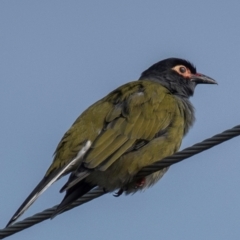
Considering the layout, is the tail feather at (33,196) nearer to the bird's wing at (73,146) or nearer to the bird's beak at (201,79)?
the bird's wing at (73,146)

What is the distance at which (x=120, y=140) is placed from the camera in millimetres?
8578

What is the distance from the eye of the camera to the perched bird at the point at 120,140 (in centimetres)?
809

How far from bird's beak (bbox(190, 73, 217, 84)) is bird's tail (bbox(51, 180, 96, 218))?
3.19 m

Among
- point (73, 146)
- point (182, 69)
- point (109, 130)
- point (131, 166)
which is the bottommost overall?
point (131, 166)

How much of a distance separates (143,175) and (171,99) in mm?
1290

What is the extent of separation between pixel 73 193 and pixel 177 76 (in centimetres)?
338

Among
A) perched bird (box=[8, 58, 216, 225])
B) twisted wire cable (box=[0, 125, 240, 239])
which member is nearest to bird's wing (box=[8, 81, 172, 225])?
perched bird (box=[8, 58, 216, 225])

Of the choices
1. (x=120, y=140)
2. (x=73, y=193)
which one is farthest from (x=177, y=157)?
(x=120, y=140)

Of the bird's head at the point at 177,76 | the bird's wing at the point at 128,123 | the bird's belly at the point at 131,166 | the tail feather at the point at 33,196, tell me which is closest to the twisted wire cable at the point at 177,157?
the tail feather at the point at 33,196

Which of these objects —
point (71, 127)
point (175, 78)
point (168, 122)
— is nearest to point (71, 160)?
point (71, 127)

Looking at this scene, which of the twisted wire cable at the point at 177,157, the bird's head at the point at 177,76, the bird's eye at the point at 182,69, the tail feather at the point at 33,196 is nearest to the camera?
the twisted wire cable at the point at 177,157

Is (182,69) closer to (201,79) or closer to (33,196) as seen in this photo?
(201,79)

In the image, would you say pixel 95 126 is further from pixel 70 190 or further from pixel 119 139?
pixel 70 190

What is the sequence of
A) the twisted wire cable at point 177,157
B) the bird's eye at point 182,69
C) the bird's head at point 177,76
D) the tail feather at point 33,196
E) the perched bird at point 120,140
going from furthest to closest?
the bird's eye at point 182,69, the bird's head at point 177,76, the perched bird at point 120,140, the tail feather at point 33,196, the twisted wire cable at point 177,157
